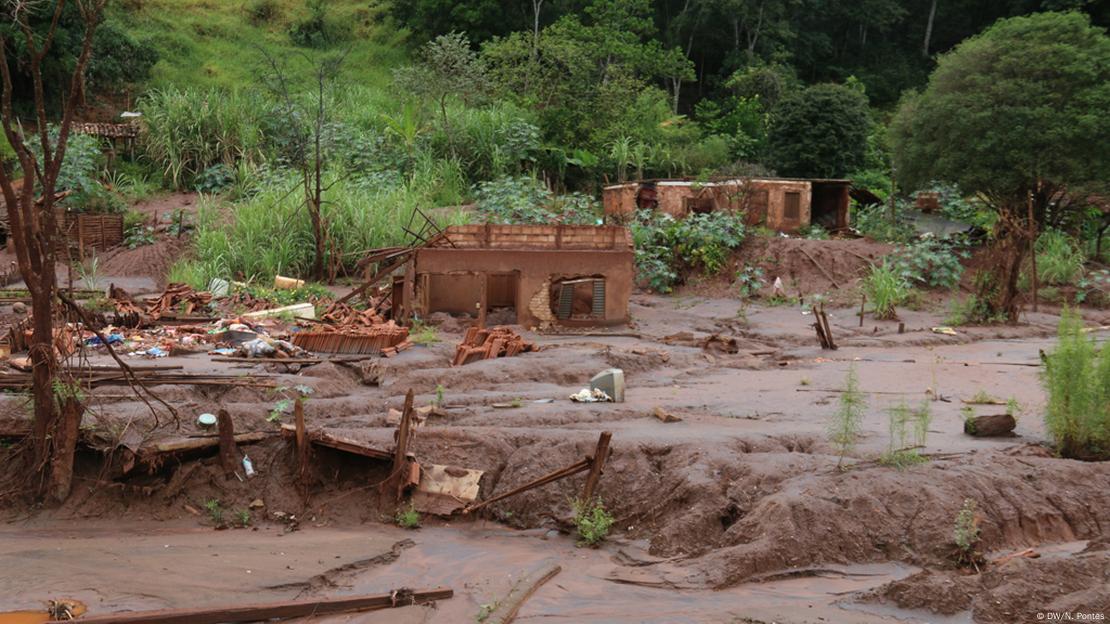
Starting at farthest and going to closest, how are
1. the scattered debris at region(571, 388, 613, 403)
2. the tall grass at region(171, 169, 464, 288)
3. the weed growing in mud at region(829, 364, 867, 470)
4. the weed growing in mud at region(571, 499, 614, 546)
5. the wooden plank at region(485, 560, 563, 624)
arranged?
the tall grass at region(171, 169, 464, 288) → the scattered debris at region(571, 388, 613, 403) → the weed growing in mud at region(829, 364, 867, 470) → the weed growing in mud at region(571, 499, 614, 546) → the wooden plank at region(485, 560, 563, 624)

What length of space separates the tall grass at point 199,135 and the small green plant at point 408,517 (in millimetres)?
16621

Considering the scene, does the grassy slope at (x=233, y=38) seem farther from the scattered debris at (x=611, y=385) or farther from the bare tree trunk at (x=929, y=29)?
the scattered debris at (x=611, y=385)

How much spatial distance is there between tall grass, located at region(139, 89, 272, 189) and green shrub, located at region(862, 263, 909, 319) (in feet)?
42.4

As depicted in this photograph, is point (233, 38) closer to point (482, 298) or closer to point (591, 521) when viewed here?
point (482, 298)

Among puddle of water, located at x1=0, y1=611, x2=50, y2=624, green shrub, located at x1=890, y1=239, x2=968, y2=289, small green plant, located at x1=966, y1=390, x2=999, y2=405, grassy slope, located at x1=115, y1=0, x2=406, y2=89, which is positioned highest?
grassy slope, located at x1=115, y1=0, x2=406, y2=89

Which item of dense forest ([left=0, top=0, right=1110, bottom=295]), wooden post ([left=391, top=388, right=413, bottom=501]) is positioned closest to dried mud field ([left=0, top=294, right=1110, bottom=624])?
wooden post ([left=391, top=388, right=413, bottom=501])

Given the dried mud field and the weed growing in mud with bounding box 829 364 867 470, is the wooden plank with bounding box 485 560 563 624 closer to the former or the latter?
the dried mud field

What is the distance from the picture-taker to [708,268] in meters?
19.9

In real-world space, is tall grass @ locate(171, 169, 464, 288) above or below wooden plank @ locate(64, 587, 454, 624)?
above

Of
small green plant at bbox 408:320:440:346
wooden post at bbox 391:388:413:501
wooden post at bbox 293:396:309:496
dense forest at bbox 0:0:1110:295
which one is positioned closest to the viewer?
wooden post at bbox 391:388:413:501

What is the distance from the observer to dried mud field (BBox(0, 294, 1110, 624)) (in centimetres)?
645

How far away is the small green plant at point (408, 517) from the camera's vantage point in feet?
26.1

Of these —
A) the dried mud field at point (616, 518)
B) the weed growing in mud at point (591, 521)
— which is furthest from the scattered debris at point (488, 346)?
the weed growing in mud at point (591, 521)

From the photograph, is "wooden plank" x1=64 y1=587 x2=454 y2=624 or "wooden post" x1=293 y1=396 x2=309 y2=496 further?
"wooden post" x1=293 y1=396 x2=309 y2=496
